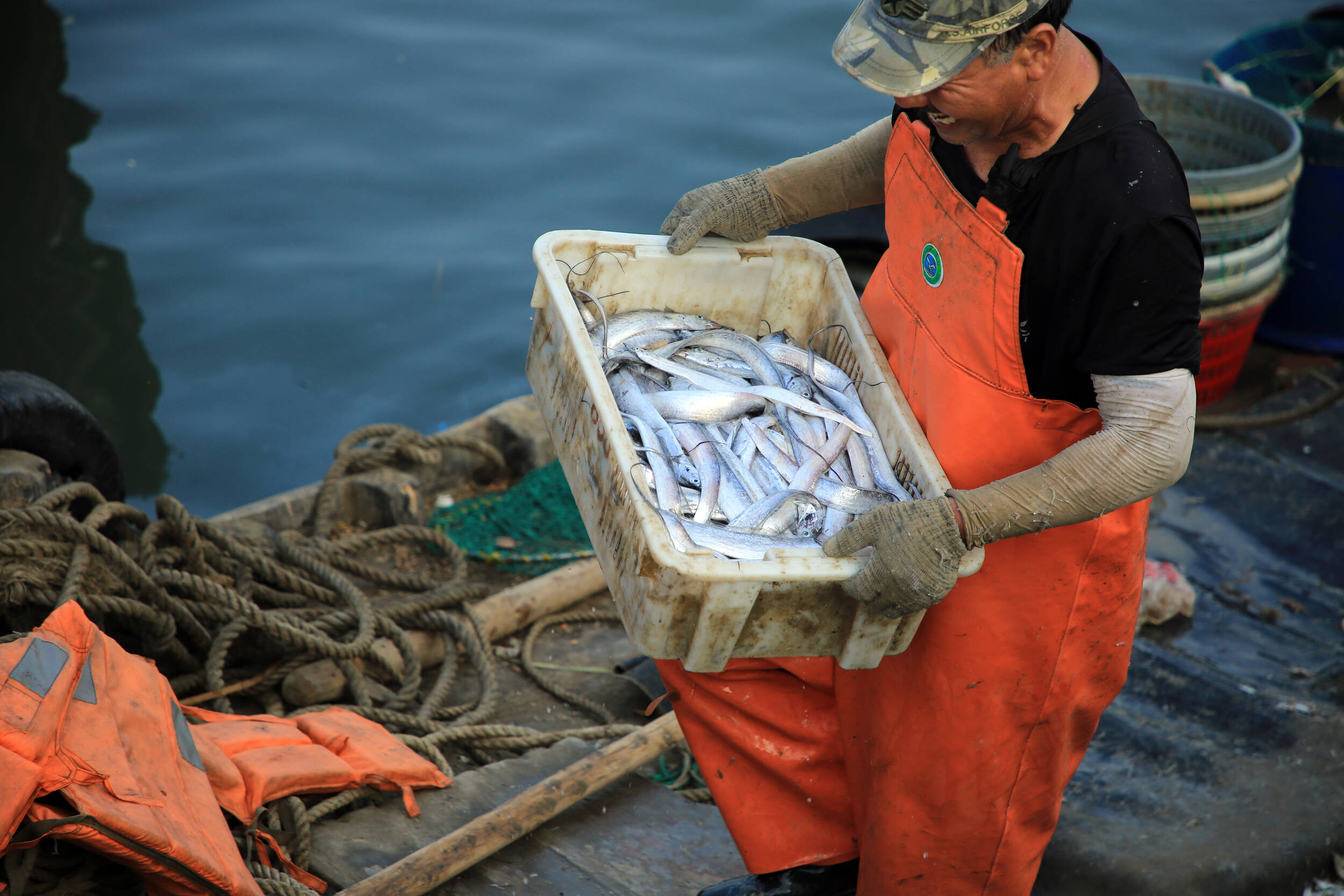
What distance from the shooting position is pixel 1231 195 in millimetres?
5188

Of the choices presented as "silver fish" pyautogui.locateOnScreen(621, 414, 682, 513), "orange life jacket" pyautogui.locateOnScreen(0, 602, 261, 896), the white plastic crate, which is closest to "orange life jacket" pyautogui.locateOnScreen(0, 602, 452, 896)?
"orange life jacket" pyautogui.locateOnScreen(0, 602, 261, 896)

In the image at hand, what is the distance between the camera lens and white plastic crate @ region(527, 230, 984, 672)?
2.09m

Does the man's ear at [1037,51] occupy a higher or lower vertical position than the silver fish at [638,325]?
higher

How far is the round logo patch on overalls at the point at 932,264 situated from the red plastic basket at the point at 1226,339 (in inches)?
141

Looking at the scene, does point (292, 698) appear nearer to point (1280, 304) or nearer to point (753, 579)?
point (753, 579)

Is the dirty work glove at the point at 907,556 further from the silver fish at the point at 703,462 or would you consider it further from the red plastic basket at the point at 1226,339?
the red plastic basket at the point at 1226,339

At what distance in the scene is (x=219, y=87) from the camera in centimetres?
→ 902

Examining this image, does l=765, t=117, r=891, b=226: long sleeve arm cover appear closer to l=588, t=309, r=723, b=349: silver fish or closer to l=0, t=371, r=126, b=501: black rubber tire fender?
l=588, t=309, r=723, b=349: silver fish

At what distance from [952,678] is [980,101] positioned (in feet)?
3.90

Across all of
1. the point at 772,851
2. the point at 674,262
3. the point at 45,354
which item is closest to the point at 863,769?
the point at 772,851

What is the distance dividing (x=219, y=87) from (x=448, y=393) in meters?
3.90

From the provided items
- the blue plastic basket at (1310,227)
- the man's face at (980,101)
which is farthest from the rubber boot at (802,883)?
the blue plastic basket at (1310,227)

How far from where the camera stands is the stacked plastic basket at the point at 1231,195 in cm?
524

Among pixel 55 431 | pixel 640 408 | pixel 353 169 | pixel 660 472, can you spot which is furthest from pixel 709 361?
pixel 353 169
